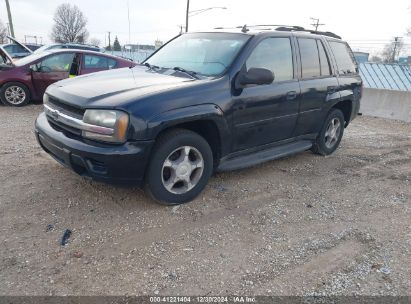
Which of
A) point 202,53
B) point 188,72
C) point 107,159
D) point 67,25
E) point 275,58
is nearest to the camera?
point 107,159

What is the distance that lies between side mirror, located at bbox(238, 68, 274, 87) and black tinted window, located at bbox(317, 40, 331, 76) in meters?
1.74

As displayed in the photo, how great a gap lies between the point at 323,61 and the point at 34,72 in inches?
259

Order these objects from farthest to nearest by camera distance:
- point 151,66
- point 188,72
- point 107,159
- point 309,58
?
point 309,58 → point 151,66 → point 188,72 → point 107,159

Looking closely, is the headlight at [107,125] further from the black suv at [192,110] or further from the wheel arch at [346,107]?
the wheel arch at [346,107]

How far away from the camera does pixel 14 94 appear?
8.45 metres

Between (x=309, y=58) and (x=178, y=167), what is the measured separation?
2605 mm

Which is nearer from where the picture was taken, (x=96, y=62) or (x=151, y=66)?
(x=151, y=66)

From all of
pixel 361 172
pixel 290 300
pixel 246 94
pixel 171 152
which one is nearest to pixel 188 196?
pixel 171 152

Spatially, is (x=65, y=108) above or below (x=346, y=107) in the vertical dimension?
above

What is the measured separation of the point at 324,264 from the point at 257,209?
1030mm

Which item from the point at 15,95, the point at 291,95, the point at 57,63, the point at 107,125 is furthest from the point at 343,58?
the point at 15,95

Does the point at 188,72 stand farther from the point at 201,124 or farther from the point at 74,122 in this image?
the point at 74,122

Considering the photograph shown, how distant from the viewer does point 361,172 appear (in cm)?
529

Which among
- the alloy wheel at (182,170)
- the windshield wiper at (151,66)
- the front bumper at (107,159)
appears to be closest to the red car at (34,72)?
the windshield wiper at (151,66)
